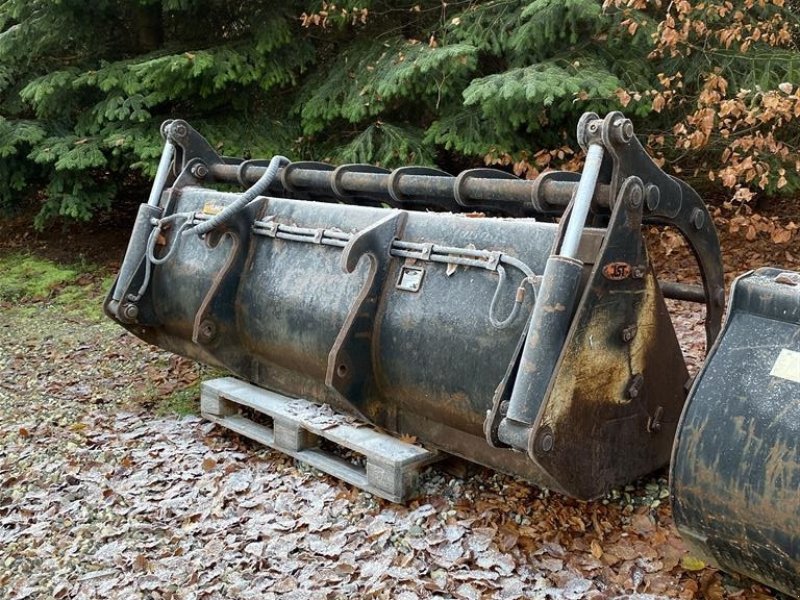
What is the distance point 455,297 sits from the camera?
12.2 feet

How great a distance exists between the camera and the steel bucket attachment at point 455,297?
10.3 feet

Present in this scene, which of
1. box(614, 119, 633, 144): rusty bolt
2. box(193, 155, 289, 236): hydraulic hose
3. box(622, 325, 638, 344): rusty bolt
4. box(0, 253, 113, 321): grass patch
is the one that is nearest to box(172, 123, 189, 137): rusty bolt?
box(193, 155, 289, 236): hydraulic hose

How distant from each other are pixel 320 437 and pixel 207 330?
2.99 ft

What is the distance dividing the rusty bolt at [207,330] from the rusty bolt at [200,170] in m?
Result: 1.37

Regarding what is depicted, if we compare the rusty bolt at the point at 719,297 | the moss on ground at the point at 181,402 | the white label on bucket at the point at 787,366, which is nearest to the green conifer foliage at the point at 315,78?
the rusty bolt at the point at 719,297

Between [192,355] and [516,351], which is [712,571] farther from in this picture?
[192,355]

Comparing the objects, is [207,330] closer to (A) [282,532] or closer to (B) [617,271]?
(A) [282,532]

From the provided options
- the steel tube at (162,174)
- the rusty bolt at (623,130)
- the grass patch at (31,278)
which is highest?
the rusty bolt at (623,130)

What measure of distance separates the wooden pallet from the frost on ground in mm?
96

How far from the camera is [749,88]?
6.67 m

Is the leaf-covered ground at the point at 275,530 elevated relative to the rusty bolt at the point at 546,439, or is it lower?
lower

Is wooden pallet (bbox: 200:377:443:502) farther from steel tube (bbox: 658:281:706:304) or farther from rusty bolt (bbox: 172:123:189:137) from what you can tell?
rusty bolt (bbox: 172:123:189:137)

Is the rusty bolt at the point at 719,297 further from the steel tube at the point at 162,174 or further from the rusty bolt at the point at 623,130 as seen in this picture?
the steel tube at the point at 162,174

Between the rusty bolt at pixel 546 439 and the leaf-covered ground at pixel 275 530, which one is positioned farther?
the leaf-covered ground at pixel 275 530
